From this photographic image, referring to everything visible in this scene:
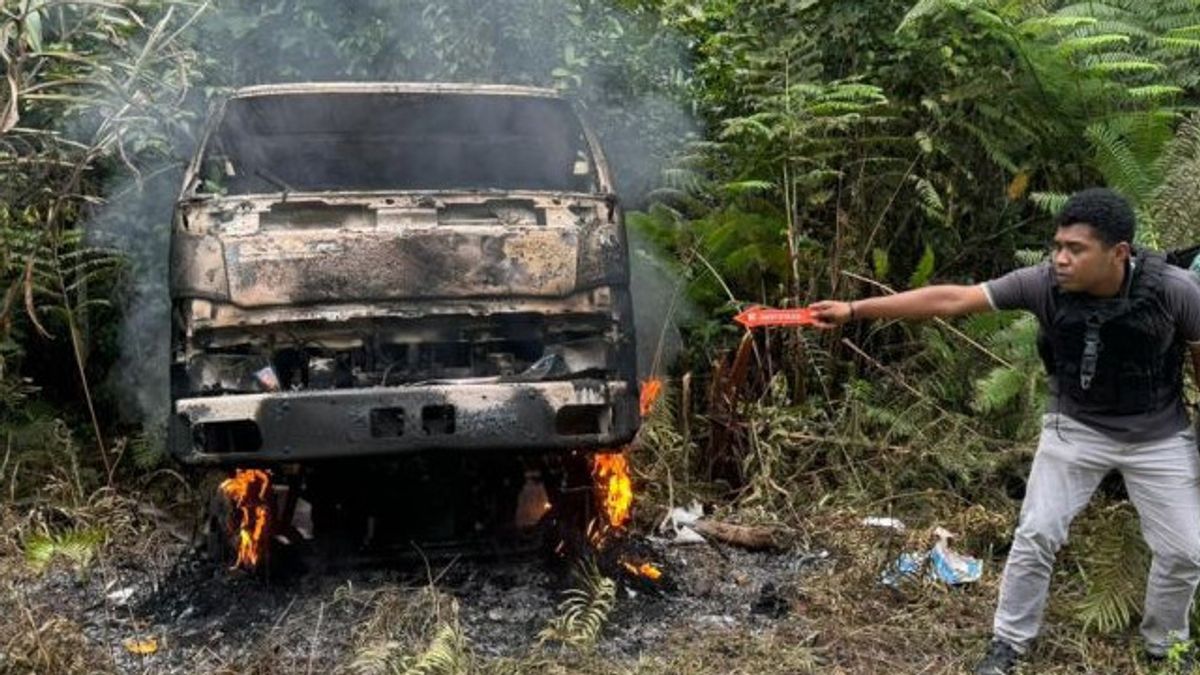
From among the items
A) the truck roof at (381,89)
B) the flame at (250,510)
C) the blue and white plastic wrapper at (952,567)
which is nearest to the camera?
the blue and white plastic wrapper at (952,567)

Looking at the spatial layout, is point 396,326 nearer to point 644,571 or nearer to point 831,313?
point 644,571

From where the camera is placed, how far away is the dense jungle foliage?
614 centimetres

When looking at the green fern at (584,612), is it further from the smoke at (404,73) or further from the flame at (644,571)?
the smoke at (404,73)

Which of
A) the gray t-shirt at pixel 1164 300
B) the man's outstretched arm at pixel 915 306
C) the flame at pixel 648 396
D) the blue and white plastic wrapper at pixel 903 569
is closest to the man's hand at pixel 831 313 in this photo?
the man's outstretched arm at pixel 915 306

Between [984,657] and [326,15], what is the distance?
5.29m

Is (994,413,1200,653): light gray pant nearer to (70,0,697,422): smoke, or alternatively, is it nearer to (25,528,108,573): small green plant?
(70,0,697,422): smoke

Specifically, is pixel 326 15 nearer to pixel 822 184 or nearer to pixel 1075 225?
pixel 822 184

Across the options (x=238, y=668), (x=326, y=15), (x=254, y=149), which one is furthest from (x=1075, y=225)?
(x=326, y=15)

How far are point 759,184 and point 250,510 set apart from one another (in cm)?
312

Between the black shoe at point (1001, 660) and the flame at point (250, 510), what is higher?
the flame at point (250, 510)

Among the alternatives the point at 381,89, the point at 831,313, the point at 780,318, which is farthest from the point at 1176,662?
the point at 381,89

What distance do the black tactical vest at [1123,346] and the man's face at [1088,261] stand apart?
2.4 inches

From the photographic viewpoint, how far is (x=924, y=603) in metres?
4.81

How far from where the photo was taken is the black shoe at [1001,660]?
4172 mm
